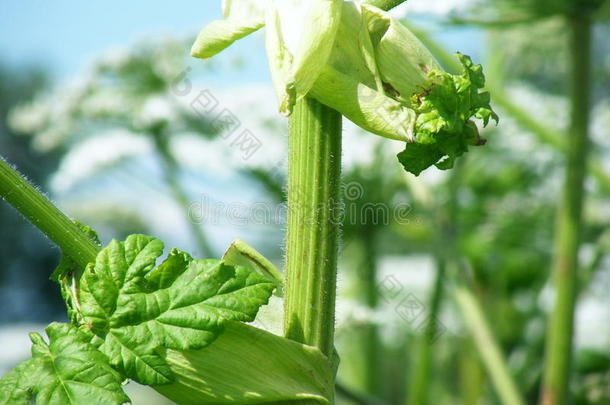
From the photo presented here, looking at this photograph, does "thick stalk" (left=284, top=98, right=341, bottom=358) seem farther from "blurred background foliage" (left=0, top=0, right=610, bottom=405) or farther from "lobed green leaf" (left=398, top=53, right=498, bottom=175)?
"blurred background foliage" (left=0, top=0, right=610, bottom=405)

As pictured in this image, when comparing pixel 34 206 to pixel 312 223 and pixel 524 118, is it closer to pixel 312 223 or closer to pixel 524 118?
pixel 312 223

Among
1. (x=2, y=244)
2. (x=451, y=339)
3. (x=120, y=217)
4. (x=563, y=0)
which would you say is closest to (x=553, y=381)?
(x=563, y=0)

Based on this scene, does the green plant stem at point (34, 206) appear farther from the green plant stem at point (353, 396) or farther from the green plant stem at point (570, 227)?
the green plant stem at point (570, 227)

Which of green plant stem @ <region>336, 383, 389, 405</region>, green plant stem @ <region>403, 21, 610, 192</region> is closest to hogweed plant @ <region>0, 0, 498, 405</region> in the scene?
green plant stem @ <region>336, 383, 389, 405</region>

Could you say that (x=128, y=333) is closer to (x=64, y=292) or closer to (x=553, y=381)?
(x=64, y=292)

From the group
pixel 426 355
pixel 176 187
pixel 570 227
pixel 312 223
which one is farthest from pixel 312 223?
pixel 176 187
